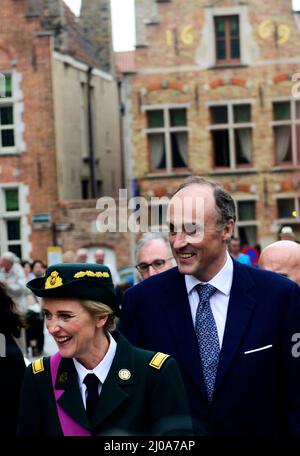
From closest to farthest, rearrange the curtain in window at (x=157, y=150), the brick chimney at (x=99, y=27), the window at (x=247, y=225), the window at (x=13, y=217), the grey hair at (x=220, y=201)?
1. the grey hair at (x=220, y=201)
2. the window at (x=247, y=225)
3. the window at (x=13, y=217)
4. the curtain in window at (x=157, y=150)
5. the brick chimney at (x=99, y=27)

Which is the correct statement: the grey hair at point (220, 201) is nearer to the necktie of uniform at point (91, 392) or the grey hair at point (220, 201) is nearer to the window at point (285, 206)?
the necktie of uniform at point (91, 392)

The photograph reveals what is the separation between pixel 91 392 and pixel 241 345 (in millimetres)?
742

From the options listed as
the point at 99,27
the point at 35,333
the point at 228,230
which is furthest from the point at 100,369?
the point at 99,27

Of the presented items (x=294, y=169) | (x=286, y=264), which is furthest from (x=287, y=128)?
(x=286, y=264)

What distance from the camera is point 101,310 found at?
4012 millimetres

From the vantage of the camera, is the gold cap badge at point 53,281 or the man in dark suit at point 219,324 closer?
the gold cap badge at point 53,281

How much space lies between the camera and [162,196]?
1169 inches

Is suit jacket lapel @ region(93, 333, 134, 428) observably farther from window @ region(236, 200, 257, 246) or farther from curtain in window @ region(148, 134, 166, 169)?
curtain in window @ region(148, 134, 166, 169)

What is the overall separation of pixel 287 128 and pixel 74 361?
25.9m

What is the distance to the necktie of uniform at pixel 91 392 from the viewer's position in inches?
154

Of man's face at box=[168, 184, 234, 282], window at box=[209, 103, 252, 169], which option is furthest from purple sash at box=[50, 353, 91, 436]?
window at box=[209, 103, 252, 169]

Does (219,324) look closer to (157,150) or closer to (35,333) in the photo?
(35,333)

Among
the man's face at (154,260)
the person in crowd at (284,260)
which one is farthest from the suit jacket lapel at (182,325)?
the man's face at (154,260)

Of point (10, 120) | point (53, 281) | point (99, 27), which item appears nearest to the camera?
point (53, 281)
